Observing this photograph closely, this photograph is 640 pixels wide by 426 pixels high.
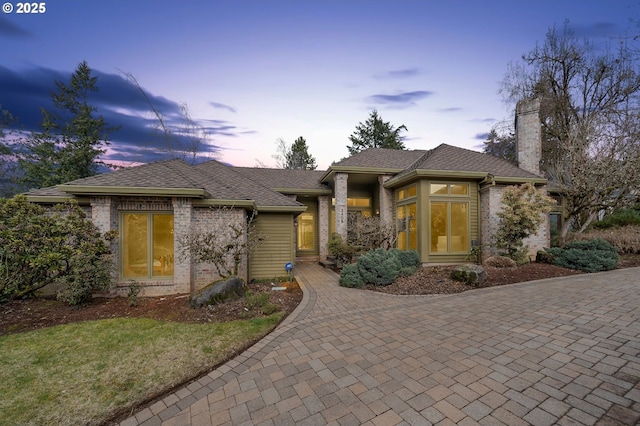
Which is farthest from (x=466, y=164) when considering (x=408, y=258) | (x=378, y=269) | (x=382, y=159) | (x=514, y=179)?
(x=378, y=269)

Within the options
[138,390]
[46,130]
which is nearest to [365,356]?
[138,390]

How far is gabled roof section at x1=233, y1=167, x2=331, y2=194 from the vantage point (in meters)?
12.9

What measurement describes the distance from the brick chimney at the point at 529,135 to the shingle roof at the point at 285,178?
29.4 ft

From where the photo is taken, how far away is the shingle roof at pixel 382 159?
11.7 meters

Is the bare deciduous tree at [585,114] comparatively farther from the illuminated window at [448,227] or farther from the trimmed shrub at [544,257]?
the illuminated window at [448,227]

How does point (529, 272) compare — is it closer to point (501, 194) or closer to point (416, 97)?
point (501, 194)

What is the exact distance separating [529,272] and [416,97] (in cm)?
1323

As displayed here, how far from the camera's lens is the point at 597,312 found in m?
4.48

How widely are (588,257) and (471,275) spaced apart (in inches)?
187

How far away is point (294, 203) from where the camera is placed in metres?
8.75

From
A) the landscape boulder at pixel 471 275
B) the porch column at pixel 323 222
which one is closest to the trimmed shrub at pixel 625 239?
the landscape boulder at pixel 471 275

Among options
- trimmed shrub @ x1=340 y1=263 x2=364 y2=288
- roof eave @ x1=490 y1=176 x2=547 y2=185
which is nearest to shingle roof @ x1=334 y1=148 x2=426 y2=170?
roof eave @ x1=490 y1=176 x2=547 y2=185

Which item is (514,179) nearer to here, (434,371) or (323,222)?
(323,222)

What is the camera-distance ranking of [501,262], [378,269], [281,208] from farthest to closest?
[281,208] < [501,262] < [378,269]
